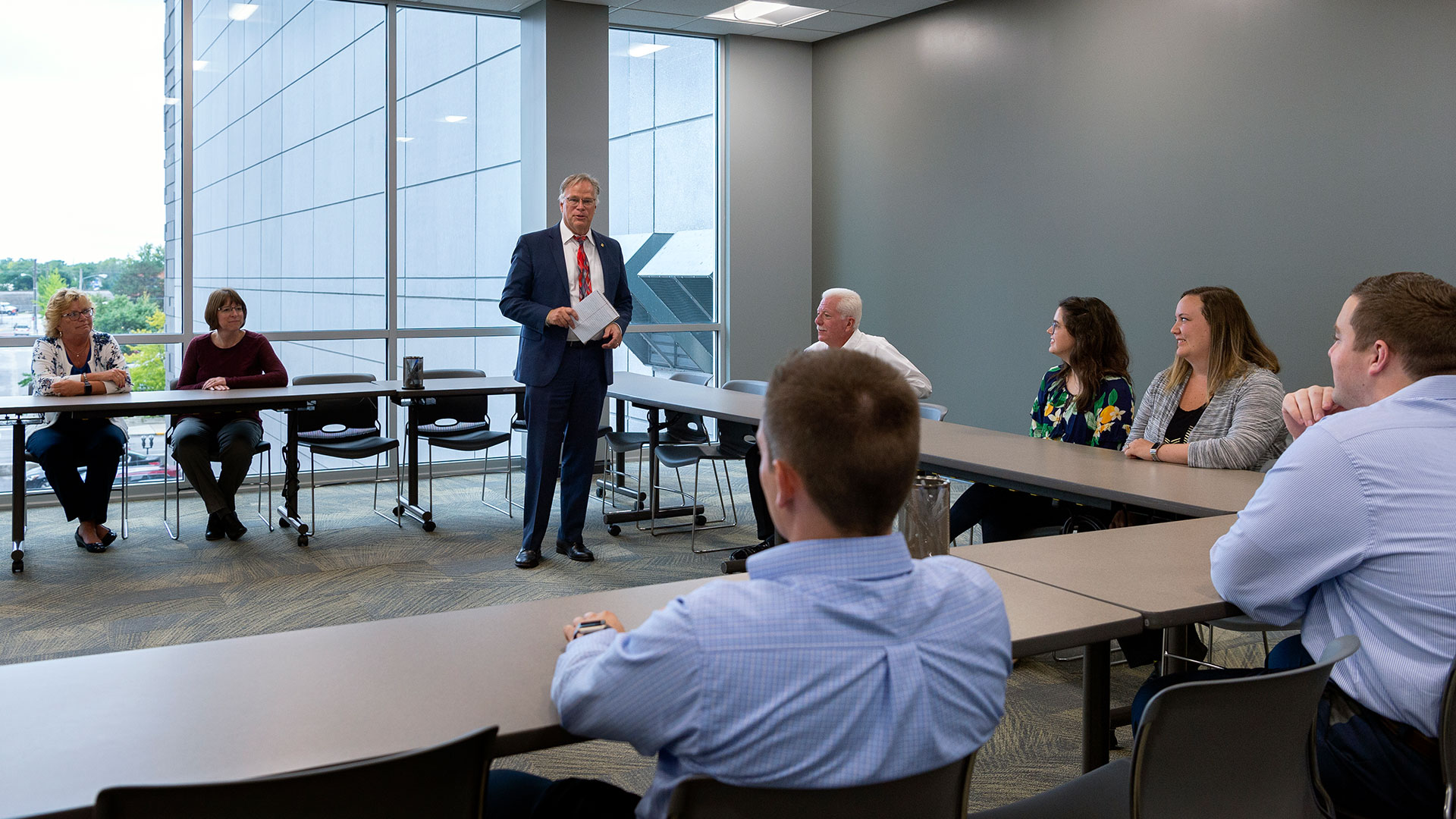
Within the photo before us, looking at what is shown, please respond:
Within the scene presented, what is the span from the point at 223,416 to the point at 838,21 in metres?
4.78

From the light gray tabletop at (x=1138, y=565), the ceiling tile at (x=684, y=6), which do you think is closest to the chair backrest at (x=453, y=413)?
the ceiling tile at (x=684, y=6)

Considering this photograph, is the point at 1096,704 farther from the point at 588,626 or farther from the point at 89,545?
the point at 89,545

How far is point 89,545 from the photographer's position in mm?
5297

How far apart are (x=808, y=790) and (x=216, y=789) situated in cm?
61

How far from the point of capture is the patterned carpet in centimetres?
313

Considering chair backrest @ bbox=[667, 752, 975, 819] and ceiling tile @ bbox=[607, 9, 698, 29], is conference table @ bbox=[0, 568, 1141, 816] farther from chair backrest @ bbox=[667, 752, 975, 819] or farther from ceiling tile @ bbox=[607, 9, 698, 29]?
ceiling tile @ bbox=[607, 9, 698, 29]

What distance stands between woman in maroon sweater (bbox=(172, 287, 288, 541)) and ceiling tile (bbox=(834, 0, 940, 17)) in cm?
420

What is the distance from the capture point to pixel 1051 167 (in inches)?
262

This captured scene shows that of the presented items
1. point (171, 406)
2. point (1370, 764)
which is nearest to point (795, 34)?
point (171, 406)

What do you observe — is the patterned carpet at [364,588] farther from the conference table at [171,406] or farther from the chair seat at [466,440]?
the chair seat at [466,440]

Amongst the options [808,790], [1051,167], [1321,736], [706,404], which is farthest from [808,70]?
[808,790]

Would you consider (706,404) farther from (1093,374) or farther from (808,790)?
A: (808,790)

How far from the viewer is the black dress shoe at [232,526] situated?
221 inches

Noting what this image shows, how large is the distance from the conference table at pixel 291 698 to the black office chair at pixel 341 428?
4133mm
